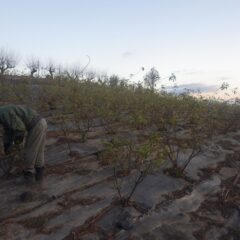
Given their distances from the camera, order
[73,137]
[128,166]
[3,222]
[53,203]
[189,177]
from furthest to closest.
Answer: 1. [73,137]
2. [189,177]
3. [128,166]
4. [53,203]
5. [3,222]

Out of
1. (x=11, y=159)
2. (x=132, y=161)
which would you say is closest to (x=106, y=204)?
(x=132, y=161)

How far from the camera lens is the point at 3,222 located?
5.42 m

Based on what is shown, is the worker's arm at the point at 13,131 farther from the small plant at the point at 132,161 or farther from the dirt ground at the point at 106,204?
the small plant at the point at 132,161

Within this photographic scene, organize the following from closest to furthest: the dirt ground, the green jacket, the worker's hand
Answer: the dirt ground, the green jacket, the worker's hand

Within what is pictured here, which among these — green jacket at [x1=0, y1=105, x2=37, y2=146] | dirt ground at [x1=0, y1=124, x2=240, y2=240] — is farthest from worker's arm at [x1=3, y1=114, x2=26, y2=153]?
dirt ground at [x1=0, y1=124, x2=240, y2=240]

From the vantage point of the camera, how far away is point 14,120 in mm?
6430

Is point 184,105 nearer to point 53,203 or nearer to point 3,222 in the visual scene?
point 53,203

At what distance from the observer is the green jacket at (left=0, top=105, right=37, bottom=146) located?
6414 millimetres

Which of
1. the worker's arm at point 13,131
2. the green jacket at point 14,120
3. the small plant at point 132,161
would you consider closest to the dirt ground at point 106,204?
the small plant at point 132,161

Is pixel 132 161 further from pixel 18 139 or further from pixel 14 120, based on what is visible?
pixel 14 120

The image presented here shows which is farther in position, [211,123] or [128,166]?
[211,123]

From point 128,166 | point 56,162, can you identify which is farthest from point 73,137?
point 128,166

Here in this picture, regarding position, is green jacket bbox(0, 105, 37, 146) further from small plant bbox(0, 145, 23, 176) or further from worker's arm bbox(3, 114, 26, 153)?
small plant bbox(0, 145, 23, 176)

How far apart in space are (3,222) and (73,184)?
148cm
